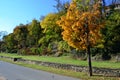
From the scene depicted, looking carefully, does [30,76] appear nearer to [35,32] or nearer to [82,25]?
[82,25]

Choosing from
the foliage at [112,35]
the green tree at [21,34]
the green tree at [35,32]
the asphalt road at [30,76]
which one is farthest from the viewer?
the green tree at [21,34]

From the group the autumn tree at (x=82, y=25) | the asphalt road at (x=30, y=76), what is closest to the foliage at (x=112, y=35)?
the asphalt road at (x=30, y=76)

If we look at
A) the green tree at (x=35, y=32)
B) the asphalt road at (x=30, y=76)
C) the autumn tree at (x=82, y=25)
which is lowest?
the asphalt road at (x=30, y=76)

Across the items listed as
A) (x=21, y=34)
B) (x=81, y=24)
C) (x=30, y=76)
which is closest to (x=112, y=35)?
(x=81, y=24)

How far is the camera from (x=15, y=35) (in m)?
102

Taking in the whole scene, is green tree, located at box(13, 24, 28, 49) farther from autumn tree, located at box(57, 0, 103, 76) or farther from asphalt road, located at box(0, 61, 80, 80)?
autumn tree, located at box(57, 0, 103, 76)

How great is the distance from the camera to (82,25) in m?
27.4

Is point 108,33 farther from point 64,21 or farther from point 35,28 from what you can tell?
point 35,28

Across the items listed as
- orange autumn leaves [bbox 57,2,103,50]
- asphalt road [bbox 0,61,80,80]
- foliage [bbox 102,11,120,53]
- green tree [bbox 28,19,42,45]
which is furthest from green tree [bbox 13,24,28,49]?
orange autumn leaves [bbox 57,2,103,50]

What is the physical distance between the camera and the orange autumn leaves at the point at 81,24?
1065 inches

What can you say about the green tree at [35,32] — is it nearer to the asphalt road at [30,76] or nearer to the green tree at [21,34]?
the green tree at [21,34]

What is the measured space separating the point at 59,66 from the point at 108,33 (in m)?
10.1

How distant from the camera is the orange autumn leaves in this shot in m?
27.0

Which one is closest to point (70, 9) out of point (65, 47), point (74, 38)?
point (74, 38)
